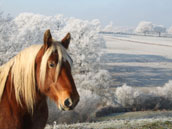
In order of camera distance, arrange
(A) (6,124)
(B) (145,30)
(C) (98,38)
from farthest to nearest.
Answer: (B) (145,30) < (C) (98,38) < (A) (6,124)

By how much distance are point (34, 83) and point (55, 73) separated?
34cm

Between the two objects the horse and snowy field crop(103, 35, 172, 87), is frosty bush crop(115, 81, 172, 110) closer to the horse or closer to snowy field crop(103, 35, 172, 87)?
snowy field crop(103, 35, 172, 87)

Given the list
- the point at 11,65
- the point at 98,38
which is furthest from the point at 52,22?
the point at 11,65

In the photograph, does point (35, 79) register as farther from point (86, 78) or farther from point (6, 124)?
point (86, 78)

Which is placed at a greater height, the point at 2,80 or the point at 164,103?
the point at 2,80

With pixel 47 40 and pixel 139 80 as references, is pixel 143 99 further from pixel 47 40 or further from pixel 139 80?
pixel 47 40

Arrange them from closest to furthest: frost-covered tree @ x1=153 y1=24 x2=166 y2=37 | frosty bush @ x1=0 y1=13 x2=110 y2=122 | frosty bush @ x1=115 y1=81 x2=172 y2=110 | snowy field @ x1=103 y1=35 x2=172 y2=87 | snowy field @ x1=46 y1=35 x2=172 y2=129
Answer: snowy field @ x1=46 y1=35 x2=172 y2=129, frosty bush @ x1=0 y1=13 x2=110 y2=122, frosty bush @ x1=115 y1=81 x2=172 y2=110, snowy field @ x1=103 y1=35 x2=172 y2=87, frost-covered tree @ x1=153 y1=24 x2=166 y2=37

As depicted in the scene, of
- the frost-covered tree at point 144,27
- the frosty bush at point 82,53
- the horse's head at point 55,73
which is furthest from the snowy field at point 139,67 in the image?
the frost-covered tree at point 144,27

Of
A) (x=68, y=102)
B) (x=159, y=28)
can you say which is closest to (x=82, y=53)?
(x=68, y=102)

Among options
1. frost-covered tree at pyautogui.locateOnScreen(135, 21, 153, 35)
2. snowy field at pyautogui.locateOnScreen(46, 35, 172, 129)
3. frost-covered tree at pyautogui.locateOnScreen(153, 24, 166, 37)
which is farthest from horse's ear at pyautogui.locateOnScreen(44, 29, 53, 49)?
frost-covered tree at pyautogui.locateOnScreen(153, 24, 166, 37)

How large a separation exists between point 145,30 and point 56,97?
92123mm

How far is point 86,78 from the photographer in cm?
2259

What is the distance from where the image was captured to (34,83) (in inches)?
112

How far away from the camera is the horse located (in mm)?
2716
